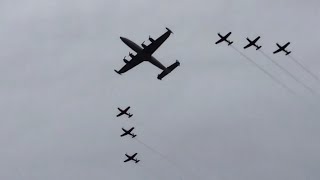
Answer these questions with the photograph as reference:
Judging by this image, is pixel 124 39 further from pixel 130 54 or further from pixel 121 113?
pixel 121 113

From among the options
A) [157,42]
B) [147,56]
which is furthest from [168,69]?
[157,42]

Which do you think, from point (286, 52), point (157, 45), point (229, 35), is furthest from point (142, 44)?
point (286, 52)

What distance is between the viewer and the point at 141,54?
6368 inches

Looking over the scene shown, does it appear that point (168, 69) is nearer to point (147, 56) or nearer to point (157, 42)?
point (147, 56)

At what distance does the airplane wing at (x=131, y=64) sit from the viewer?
165m

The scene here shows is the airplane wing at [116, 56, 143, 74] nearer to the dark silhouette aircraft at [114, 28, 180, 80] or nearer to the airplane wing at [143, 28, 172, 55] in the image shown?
the dark silhouette aircraft at [114, 28, 180, 80]

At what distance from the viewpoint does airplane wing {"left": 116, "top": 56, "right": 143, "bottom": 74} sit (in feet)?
541

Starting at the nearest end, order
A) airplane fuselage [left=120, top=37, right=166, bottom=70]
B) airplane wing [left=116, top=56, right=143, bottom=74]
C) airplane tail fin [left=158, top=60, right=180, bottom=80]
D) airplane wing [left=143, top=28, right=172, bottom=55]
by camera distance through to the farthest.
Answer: airplane fuselage [left=120, top=37, right=166, bottom=70]
airplane wing [left=143, top=28, right=172, bottom=55]
airplane wing [left=116, top=56, right=143, bottom=74]
airplane tail fin [left=158, top=60, right=180, bottom=80]

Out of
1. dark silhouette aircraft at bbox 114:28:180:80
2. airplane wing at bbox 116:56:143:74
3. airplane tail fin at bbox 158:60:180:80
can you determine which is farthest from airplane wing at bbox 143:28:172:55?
airplane tail fin at bbox 158:60:180:80

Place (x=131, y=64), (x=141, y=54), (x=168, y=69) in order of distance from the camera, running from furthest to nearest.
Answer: (x=168, y=69) → (x=131, y=64) → (x=141, y=54)

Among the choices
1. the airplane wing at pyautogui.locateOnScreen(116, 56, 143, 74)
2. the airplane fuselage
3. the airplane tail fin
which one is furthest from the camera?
the airplane tail fin

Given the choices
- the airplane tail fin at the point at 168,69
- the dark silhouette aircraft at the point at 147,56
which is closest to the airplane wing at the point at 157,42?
the dark silhouette aircraft at the point at 147,56

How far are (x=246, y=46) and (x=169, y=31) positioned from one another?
17.9m

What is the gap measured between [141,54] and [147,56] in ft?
5.01
